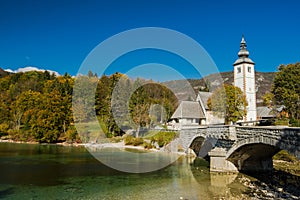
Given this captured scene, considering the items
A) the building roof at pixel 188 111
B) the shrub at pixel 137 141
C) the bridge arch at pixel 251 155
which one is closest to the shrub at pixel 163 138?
the shrub at pixel 137 141

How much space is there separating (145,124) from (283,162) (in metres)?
27.6

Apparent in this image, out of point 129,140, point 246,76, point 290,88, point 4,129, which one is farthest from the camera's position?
point 4,129

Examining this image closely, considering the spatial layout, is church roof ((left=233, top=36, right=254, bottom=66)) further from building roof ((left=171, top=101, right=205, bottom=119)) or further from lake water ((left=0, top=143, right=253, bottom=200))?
lake water ((left=0, top=143, right=253, bottom=200))

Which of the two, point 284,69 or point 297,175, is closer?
point 297,175

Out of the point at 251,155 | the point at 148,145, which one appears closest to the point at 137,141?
the point at 148,145

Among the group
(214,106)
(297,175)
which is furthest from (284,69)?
(297,175)

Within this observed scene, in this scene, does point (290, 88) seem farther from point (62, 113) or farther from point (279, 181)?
point (62, 113)

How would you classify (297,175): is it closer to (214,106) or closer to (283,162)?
(283,162)

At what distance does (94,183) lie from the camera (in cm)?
1678

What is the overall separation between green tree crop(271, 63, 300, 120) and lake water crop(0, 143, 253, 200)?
723 inches

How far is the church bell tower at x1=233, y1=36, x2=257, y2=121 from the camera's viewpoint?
45725mm

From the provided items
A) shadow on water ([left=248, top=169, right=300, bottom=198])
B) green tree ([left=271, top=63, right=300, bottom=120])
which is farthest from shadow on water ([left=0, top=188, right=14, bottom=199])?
green tree ([left=271, top=63, right=300, bottom=120])

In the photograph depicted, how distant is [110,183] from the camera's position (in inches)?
664

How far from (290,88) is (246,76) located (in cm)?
1178
